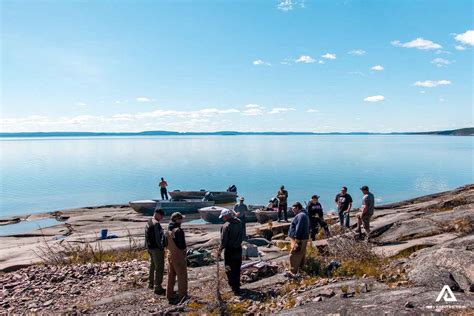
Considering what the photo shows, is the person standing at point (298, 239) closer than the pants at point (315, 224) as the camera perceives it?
Yes

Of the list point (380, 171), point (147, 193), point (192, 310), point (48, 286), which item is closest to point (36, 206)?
point (147, 193)

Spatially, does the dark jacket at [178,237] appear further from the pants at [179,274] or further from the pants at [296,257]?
the pants at [296,257]

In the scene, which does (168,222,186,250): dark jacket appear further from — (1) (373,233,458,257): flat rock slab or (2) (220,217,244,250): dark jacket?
(1) (373,233,458,257): flat rock slab

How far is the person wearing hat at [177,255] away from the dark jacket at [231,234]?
102cm

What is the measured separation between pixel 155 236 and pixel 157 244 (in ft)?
0.76

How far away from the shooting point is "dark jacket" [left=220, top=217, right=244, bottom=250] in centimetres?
955

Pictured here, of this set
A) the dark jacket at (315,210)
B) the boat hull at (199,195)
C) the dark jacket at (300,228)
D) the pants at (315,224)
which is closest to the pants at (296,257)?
the dark jacket at (300,228)

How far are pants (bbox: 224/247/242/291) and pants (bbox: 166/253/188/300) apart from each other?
3.55 ft

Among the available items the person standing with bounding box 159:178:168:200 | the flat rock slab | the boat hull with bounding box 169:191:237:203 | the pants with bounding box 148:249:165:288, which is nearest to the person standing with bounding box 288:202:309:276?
the flat rock slab

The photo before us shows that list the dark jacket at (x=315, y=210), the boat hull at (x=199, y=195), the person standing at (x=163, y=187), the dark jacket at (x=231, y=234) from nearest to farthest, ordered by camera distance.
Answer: the dark jacket at (x=231, y=234) → the dark jacket at (x=315, y=210) → the person standing at (x=163, y=187) → the boat hull at (x=199, y=195)

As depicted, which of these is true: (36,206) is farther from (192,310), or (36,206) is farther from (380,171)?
(380,171)

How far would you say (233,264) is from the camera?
31.8 ft

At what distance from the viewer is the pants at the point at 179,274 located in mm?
9328

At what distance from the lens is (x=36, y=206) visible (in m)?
46.1
